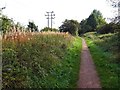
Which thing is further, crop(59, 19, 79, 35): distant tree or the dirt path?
crop(59, 19, 79, 35): distant tree

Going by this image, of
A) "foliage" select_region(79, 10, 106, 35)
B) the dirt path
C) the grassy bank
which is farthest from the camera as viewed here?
"foliage" select_region(79, 10, 106, 35)

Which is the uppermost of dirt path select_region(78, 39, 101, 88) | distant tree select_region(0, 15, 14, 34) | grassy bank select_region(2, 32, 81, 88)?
distant tree select_region(0, 15, 14, 34)

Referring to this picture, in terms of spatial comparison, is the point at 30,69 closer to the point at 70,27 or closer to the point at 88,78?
the point at 88,78

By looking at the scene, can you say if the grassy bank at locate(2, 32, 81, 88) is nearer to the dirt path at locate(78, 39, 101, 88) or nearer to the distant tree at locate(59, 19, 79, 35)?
the dirt path at locate(78, 39, 101, 88)

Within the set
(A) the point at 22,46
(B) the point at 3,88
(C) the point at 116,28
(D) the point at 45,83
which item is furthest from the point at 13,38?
(C) the point at 116,28

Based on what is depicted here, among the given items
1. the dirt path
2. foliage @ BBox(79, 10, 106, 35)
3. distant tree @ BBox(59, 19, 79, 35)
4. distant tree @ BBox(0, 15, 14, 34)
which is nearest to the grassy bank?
the dirt path

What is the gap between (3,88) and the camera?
945 cm

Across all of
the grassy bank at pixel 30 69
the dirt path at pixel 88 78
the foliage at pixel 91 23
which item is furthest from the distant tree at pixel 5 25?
the foliage at pixel 91 23

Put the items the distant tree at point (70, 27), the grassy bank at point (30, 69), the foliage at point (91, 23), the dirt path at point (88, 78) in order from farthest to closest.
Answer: the foliage at point (91, 23)
the distant tree at point (70, 27)
the dirt path at point (88, 78)
the grassy bank at point (30, 69)

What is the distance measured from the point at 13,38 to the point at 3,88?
11.6ft

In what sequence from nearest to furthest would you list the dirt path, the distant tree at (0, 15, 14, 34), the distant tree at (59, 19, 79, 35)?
the dirt path, the distant tree at (0, 15, 14, 34), the distant tree at (59, 19, 79, 35)

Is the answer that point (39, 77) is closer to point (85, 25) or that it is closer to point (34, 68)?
point (34, 68)

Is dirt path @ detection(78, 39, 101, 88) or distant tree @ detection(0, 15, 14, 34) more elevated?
distant tree @ detection(0, 15, 14, 34)

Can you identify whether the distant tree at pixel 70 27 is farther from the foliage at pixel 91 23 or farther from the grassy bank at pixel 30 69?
the grassy bank at pixel 30 69
